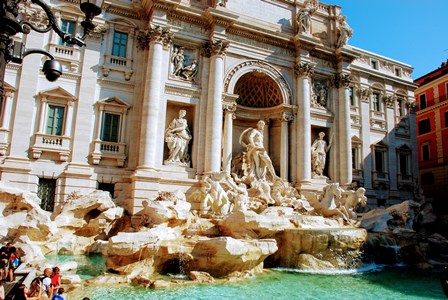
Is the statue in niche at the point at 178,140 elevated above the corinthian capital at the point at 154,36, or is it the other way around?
the corinthian capital at the point at 154,36

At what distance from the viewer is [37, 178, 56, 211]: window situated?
14.2 meters

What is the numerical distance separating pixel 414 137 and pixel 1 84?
2554 cm

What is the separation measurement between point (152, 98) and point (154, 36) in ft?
9.48

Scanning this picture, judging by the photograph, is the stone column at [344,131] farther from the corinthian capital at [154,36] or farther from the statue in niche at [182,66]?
the corinthian capital at [154,36]

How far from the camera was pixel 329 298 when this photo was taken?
311 inches

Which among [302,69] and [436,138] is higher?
[302,69]

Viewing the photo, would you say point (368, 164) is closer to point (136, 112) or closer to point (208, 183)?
point (208, 183)

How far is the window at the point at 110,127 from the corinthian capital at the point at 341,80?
12.5 metres

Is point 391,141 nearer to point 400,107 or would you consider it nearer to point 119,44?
point 400,107

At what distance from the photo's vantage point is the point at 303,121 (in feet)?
61.6

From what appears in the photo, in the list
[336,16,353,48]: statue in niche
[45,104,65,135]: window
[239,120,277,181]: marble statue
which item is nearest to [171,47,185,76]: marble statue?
[239,120,277,181]: marble statue

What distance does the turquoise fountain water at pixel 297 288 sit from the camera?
7.68 meters

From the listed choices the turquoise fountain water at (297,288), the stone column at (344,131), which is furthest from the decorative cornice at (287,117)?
the turquoise fountain water at (297,288)

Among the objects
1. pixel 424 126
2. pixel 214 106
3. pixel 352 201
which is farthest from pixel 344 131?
pixel 424 126
